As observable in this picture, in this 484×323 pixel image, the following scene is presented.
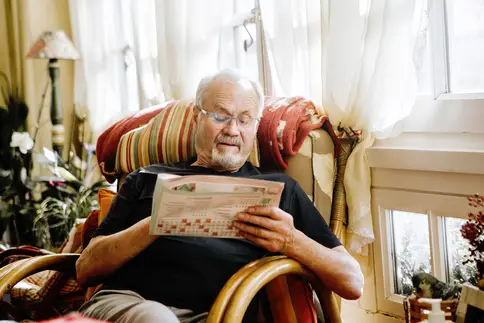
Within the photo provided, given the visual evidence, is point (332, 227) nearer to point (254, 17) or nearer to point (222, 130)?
point (222, 130)

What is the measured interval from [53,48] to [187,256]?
88.5 inches

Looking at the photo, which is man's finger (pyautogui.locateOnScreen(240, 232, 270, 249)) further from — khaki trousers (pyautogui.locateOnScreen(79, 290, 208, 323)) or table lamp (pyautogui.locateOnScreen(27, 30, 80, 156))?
table lamp (pyautogui.locateOnScreen(27, 30, 80, 156))

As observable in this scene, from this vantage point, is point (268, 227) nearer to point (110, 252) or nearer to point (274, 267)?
point (274, 267)

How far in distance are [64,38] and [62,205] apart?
0.92 m

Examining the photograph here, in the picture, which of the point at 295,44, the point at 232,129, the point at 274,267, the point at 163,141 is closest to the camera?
the point at 274,267

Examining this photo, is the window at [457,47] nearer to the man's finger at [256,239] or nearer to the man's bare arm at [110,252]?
the man's finger at [256,239]

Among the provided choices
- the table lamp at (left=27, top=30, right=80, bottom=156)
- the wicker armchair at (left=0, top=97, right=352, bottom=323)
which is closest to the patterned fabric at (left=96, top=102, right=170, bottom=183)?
the wicker armchair at (left=0, top=97, right=352, bottom=323)

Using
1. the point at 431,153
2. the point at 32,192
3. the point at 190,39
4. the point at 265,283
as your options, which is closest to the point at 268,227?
the point at 265,283

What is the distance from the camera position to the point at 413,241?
202 cm

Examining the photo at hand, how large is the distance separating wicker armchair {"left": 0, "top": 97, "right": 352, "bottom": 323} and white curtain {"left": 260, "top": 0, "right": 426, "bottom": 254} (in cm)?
4

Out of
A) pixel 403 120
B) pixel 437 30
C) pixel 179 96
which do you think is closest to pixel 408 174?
pixel 403 120

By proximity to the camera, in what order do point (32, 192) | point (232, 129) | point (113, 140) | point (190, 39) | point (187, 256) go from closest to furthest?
point (187, 256) → point (232, 129) → point (113, 140) → point (190, 39) → point (32, 192)

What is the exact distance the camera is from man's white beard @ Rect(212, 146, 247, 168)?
6.11 feet

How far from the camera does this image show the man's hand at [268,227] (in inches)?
60.7
